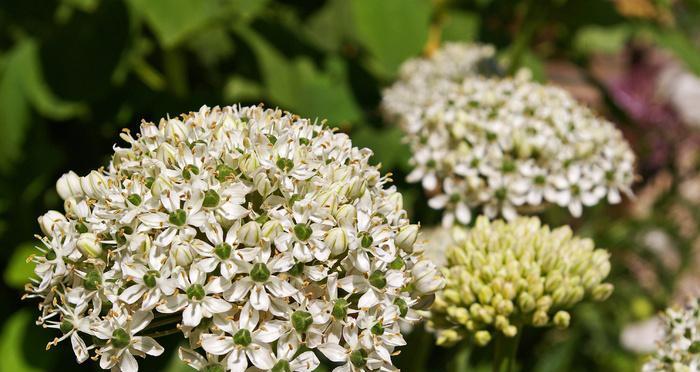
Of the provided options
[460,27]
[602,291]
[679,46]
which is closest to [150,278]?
[602,291]

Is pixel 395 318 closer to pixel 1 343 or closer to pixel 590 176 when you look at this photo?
pixel 590 176

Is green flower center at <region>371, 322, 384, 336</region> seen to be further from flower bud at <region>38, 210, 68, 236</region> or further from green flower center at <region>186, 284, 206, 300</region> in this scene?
flower bud at <region>38, 210, 68, 236</region>

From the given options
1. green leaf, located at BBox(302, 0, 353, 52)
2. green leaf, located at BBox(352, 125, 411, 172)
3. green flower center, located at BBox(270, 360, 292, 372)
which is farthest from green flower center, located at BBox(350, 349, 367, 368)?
green leaf, located at BBox(302, 0, 353, 52)

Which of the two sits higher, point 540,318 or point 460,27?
point 460,27

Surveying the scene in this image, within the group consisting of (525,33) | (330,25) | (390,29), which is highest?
(330,25)

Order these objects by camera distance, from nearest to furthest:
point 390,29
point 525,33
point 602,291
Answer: point 602,291 < point 390,29 < point 525,33

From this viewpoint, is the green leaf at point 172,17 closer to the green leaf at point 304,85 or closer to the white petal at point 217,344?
the green leaf at point 304,85

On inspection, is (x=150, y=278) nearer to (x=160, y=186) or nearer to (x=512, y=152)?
(x=160, y=186)

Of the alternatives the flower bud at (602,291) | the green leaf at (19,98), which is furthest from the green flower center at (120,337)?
the green leaf at (19,98)
